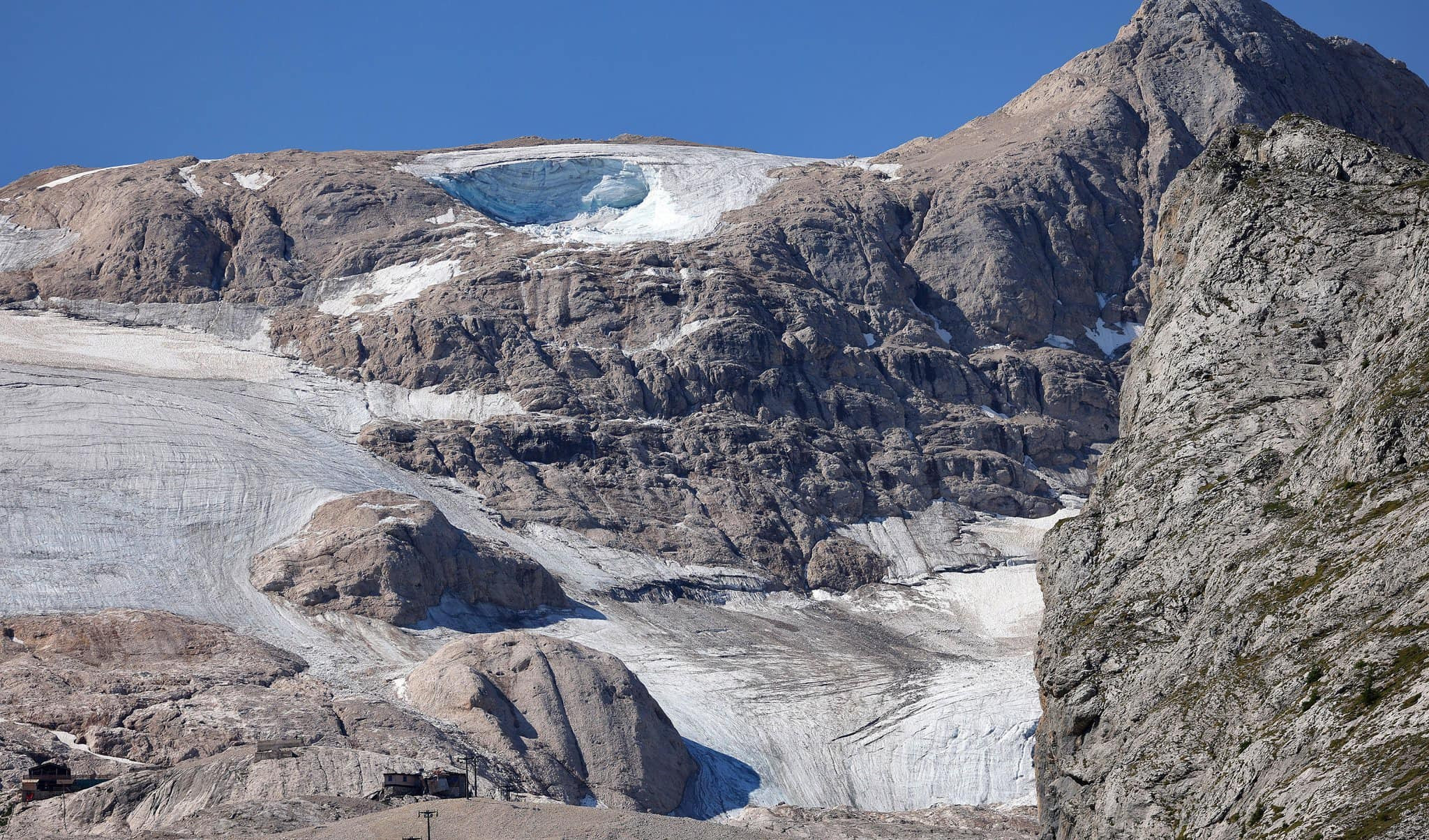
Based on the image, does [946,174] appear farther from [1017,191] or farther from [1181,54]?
[1181,54]

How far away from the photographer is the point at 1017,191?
135 meters

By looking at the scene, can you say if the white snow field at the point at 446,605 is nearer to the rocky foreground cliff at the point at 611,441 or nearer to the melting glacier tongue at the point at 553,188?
the rocky foreground cliff at the point at 611,441

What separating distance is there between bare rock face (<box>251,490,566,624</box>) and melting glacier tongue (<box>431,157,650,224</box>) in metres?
60.3

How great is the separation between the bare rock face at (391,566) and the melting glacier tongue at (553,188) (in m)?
60.3

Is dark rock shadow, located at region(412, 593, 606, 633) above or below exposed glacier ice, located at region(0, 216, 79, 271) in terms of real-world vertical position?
below

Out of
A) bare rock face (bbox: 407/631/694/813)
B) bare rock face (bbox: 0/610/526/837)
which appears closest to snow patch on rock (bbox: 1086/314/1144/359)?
bare rock face (bbox: 407/631/694/813)

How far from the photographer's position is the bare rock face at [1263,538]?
807 inches

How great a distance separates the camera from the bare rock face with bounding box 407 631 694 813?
212ft

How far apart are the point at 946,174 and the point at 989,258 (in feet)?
45.8

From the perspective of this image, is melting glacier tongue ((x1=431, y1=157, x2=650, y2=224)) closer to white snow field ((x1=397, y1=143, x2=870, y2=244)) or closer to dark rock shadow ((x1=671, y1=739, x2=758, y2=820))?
white snow field ((x1=397, y1=143, x2=870, y2=244))

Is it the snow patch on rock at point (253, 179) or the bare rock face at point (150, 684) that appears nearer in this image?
the bare rock face at point (150, 684)

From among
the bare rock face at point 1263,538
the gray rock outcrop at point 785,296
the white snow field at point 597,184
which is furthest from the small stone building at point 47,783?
the white snow field at point 597,184

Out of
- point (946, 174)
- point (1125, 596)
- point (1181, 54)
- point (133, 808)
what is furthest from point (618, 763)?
point (1181, 54)

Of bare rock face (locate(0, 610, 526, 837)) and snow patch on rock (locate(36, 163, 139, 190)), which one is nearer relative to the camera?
bare rock face (locate(0, 610, 526, 837))
